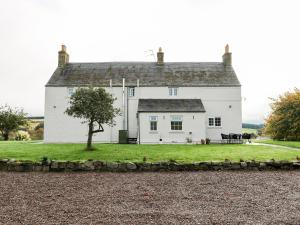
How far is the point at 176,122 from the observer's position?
31703 millimetres

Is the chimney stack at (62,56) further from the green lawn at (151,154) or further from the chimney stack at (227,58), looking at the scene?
the chimney stack at (227,58)

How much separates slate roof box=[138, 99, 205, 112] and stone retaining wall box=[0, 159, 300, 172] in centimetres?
1752

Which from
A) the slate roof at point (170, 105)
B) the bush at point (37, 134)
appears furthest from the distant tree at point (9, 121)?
the slate roof at point (170, 105)

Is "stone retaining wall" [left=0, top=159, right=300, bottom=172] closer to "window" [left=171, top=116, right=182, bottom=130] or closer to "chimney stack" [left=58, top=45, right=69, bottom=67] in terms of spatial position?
"window" [left=171, top=116, right=182, bottom=130]

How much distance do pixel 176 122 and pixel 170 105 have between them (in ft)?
7.02

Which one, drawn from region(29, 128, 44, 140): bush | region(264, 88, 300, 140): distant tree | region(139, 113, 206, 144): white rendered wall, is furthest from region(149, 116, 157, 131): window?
region(29, 128, 44, 140): bush

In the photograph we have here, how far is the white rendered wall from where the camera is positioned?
3145 cm

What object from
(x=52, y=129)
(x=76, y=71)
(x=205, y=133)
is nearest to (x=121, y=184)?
(x=205, y=133)

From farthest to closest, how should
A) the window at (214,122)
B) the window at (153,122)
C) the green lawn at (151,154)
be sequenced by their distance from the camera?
the window at (214,122)
the window at (153,122)
the green lawn at (151,154)

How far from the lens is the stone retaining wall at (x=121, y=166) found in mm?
13914

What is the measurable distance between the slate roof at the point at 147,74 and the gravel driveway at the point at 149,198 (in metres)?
22.4

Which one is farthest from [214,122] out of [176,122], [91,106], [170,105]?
[91,106]

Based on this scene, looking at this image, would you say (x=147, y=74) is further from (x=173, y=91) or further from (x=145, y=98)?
(x=173, y=91)

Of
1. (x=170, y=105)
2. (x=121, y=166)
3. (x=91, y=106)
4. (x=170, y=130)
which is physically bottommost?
(x=121, y=166)
